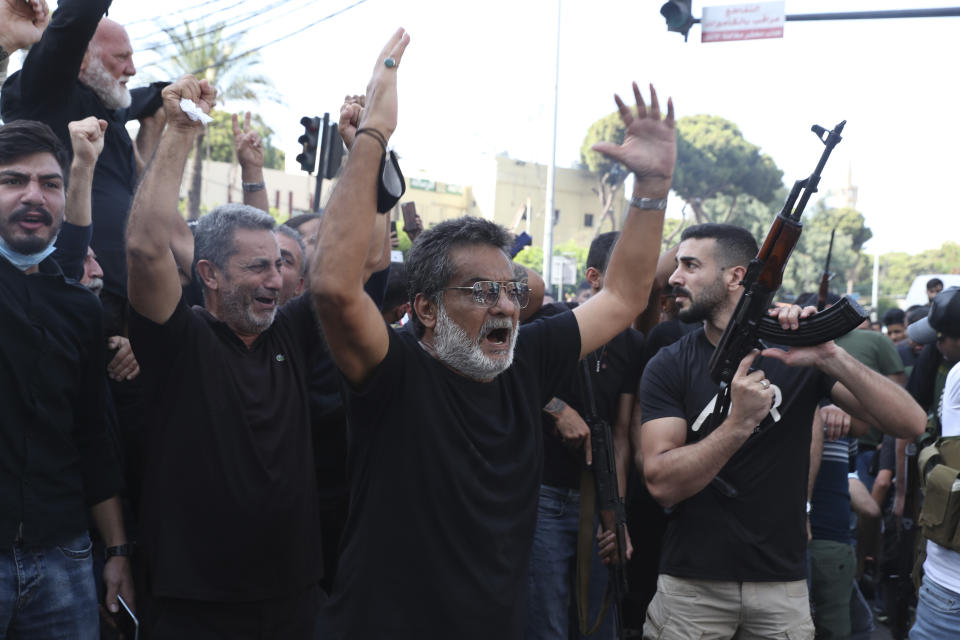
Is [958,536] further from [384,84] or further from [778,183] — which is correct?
[778,183]

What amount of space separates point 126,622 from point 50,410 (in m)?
0.85

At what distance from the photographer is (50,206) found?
10.3 feet

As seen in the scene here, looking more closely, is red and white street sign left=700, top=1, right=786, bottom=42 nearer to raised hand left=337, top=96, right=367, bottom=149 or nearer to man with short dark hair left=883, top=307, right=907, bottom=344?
man with short dark hair left=883, top=307, right=907, bottom=344

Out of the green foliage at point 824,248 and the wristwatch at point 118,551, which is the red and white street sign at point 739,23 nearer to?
the wristwatch at point 118,551

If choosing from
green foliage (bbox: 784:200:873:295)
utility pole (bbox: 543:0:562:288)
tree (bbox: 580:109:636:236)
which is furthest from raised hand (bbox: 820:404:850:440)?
tree (bbox: 580:109:636:236)

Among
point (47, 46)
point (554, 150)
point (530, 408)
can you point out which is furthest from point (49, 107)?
point (554, 150)

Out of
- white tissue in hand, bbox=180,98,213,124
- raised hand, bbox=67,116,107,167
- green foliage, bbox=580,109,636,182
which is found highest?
green foliage, bbox=580,109,636,182

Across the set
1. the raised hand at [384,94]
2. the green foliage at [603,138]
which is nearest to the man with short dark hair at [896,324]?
the raised hand at [384,94]

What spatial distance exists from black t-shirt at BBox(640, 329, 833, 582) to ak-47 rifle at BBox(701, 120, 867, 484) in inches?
4.3

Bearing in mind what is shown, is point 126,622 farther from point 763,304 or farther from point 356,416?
point 763,304

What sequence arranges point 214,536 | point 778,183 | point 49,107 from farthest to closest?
1. point 778,183
2. point 49,107
3. point 214,536

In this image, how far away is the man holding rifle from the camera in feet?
11.7

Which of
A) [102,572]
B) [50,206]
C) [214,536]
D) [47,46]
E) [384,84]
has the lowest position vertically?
[102,572]

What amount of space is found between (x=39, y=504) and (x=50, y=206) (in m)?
1.05
